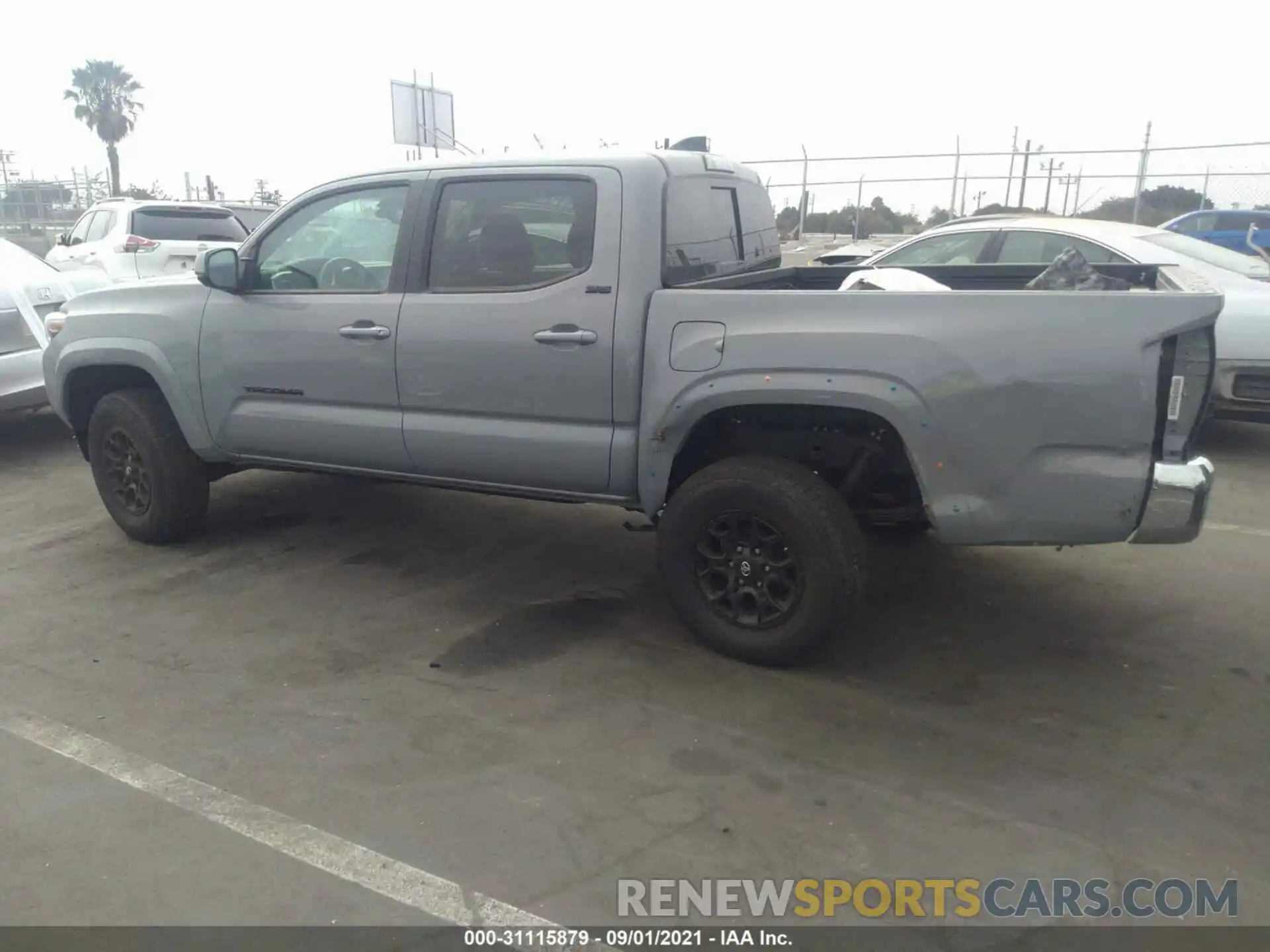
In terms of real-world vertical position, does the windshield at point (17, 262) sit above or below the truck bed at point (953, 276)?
below

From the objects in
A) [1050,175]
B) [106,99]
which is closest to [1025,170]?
[1050,175]

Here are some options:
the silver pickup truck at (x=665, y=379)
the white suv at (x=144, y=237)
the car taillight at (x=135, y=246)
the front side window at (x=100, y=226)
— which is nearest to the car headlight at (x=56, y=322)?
the silver pickup truck at (x=665, y=379)

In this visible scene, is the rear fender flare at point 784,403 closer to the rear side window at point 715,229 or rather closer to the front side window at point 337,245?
the rear side window at point 715,229

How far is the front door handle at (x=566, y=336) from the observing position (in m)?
3.94

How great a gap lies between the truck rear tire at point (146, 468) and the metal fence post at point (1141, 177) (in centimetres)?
1403

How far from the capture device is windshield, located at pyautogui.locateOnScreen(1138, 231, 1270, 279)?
23.0 feet

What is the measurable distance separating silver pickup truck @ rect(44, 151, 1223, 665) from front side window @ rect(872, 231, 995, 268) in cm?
251

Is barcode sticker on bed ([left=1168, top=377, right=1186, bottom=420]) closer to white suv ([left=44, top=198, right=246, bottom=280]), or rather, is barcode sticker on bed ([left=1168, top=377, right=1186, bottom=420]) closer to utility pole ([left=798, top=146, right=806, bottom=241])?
white suv ([left=44, top=198, right=246, bottom=280])

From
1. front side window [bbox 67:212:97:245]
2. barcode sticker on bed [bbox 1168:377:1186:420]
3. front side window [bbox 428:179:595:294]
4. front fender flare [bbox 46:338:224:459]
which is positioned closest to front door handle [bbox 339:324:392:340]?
front side window [bbox 428:179:595:294]

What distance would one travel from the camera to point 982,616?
14.5ft

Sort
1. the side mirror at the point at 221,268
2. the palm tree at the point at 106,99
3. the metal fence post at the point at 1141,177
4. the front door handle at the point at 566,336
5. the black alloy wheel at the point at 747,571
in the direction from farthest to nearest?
1. the palm tree at the point at 106,99
2. the metal fence post at the point at 1141,177
3. the side mirror at the point at 221,268
4. the front door handle at the point at 566,336
5. the black alloy wheel at the point at 747,571

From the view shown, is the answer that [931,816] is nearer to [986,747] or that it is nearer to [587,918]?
[986,747]

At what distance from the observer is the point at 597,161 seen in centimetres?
408

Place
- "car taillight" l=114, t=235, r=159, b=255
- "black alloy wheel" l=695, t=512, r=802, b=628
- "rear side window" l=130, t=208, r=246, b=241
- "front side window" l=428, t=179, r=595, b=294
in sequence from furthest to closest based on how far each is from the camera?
"rear side window" l=130, t=208, r=246, b=241, "car taillight" l=114, t=235, r=159, b=255, "front side window" l=428, t=179, r=595, b=294, "black alloy wheel" l=695, t=512, r=802, b=628
